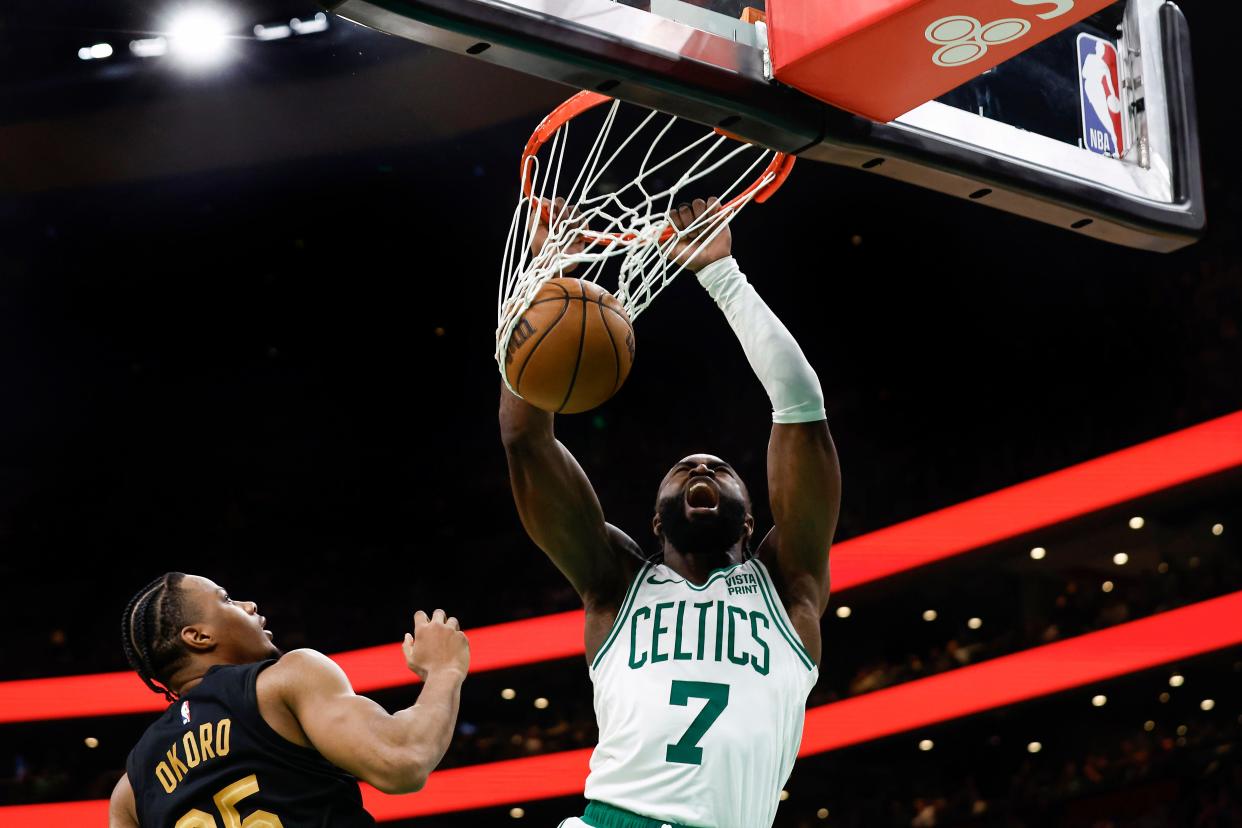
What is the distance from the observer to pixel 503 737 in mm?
10352

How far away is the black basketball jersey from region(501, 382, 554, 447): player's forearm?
90 cm

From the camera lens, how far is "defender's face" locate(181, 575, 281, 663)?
2779 mm

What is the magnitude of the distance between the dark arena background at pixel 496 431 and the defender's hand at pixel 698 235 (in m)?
5.14

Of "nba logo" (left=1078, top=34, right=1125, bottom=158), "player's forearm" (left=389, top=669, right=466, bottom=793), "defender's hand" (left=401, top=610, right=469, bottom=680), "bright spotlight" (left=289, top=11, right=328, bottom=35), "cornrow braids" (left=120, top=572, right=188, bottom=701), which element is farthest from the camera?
"bright spotlight" (left=289, top=11, right=328, bottom=35)

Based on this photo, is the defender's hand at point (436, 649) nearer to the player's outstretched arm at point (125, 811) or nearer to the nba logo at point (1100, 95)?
the player's outstretched arm at point (125, 811)

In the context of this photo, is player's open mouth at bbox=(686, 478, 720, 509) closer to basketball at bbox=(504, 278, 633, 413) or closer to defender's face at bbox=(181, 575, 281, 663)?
basketball at bbox=(504, 278, 633, 413)

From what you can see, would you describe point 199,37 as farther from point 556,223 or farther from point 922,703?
point 922,703

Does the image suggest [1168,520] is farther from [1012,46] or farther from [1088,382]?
[1012,46]

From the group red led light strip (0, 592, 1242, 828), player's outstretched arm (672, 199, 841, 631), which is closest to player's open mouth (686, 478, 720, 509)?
player's outstretched arm (672, 199, 841, 631)

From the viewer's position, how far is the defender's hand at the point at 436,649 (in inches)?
103

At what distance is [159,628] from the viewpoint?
276 cm

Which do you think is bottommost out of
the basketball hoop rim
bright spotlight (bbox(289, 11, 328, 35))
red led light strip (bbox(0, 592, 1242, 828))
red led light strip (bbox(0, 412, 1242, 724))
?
red led light strip (bbox(0, 592, 1242, 828))

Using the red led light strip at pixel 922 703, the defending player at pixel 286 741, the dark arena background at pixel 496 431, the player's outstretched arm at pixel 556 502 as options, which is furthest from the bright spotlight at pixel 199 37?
the defending player at pixel 286 741

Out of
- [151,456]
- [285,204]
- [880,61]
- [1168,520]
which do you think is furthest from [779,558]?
[151,456]
